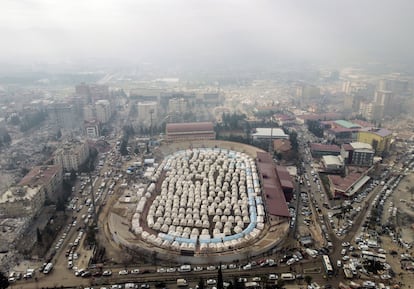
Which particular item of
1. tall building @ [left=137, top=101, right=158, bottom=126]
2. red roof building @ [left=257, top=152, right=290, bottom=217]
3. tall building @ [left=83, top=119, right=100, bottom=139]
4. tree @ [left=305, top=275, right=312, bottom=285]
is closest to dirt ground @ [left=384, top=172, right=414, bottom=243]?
red roof building @ [left=257, top=152, right=290, bottom=217]

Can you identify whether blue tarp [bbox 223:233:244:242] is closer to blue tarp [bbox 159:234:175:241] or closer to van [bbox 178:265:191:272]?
van [bbox 178:265:191:272]

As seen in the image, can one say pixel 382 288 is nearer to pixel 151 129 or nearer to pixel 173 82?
pixel 151 129

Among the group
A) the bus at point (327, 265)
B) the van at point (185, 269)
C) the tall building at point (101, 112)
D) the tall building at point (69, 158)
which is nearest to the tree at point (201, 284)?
the van at point (185, 269)

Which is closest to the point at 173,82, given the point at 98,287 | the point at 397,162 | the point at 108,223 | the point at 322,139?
the point at 322,139

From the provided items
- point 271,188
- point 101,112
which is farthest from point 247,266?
point 101,112

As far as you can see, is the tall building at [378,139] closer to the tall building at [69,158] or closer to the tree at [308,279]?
the tree at [308,279]

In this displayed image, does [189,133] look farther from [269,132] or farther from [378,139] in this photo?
[378,139]
